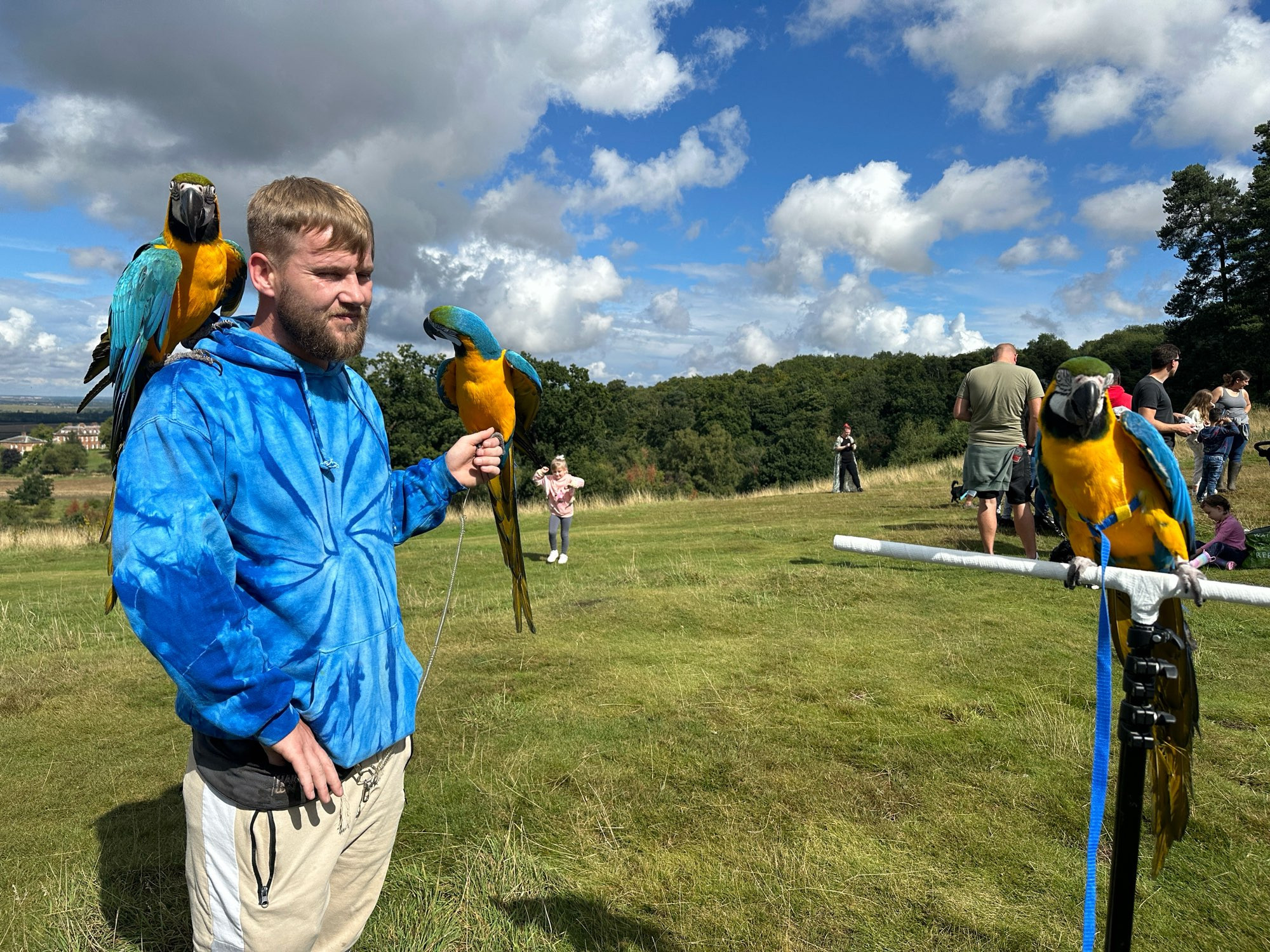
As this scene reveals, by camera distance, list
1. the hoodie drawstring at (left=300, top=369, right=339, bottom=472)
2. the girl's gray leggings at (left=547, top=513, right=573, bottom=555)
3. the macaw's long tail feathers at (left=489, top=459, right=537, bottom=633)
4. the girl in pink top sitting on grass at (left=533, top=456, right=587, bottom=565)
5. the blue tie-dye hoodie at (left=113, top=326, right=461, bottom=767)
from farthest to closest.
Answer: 1. the girl's gray leggings at (left=547, top=513, right=573, bottom=555)
2. the girl in pink top sitting on grass at (left=533, top=456, right=587, bottom=565)
3. the macaw's long tail feathers at (left=489, top=459, right=537, bottom=633)
4. the hoodie drawstring at (left=300, top=369, right=339, bottom=472)
5. the blue tie-dye hoodie at (left=113, top=326, right=461, bottom=767)

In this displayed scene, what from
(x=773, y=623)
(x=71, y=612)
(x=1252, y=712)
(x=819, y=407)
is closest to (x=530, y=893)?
(x=773, y=623)

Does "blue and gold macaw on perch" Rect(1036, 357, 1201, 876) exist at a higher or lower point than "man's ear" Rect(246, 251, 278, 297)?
lower

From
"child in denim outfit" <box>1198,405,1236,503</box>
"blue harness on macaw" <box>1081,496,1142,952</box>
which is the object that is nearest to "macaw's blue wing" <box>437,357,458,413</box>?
"blue harness on macaw" <box>1081,496,1142,952</box>

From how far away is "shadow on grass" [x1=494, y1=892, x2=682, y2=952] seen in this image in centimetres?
253

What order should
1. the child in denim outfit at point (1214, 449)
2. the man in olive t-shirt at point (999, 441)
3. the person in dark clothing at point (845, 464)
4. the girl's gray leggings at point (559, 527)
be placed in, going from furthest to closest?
the person in dark clothing at point (845, 464) → the girl's gray leggings at point (559, 527) → the child in denim outfit at point (1214, 449) → the man in olive t-shirt at point (999, 441)

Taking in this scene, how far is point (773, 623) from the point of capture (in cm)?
607

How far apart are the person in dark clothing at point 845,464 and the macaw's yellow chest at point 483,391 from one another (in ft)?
48.2

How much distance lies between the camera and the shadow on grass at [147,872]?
2668 mm

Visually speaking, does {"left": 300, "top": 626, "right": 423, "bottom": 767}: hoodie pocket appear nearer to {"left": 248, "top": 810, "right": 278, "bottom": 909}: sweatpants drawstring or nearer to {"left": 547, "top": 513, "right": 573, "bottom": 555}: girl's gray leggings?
{"left": 248, "top": 810, "right": 278, "bottom": 909}: sweatpants drawstring

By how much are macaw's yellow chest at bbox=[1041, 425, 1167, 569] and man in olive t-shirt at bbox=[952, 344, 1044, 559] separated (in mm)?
4342

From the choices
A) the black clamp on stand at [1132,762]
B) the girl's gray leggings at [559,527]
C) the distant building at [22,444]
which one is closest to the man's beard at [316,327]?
the black clamp on stand at [1132,762]

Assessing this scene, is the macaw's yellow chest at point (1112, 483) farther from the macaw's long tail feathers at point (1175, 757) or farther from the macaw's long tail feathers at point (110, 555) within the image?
the macaw's long tail feathers at point (110, 555)

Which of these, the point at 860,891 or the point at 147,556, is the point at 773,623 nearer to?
the point at 860,891

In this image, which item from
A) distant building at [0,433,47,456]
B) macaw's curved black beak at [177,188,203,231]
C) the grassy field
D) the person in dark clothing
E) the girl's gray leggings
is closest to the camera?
the grassy field
